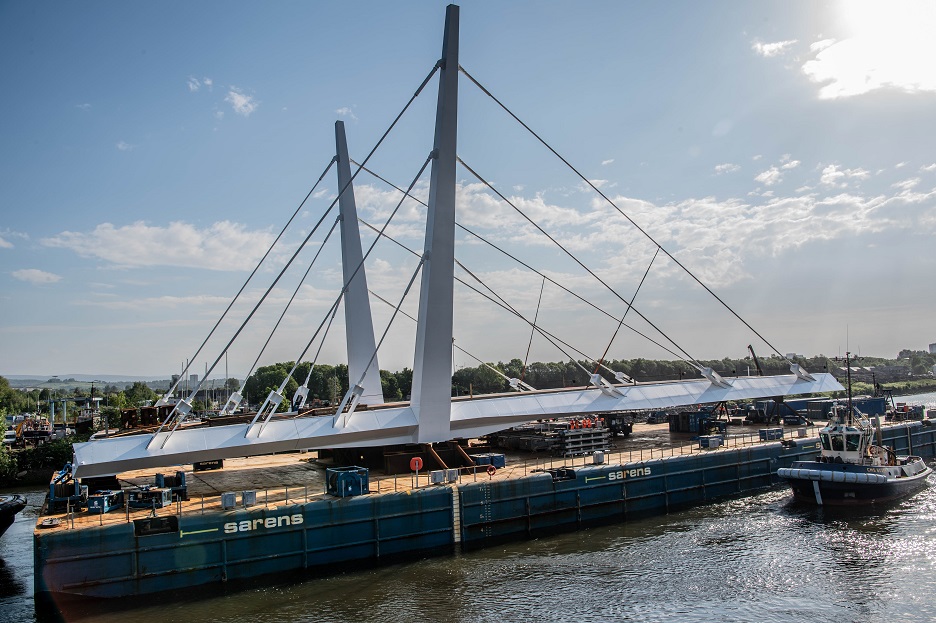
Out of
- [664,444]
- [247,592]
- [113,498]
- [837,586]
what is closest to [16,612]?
[113,498]

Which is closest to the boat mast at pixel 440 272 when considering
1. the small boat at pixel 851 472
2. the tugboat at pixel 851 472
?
the small boat at pixel 851 472

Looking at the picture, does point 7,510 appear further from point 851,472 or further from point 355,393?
point 851,472

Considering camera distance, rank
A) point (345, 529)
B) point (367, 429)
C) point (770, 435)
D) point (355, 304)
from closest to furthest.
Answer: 1. point (345, 529)
2. point (367, 429)
3. point (355, 304)
4. point (770, 435)

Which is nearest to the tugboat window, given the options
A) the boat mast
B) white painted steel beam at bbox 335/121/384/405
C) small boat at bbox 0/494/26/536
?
the boat mast

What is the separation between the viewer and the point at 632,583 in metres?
27.5

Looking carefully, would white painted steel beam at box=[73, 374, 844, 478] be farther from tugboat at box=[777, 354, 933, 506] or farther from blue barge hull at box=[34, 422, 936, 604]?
tugboat at box=[777, 354, 933, 506]

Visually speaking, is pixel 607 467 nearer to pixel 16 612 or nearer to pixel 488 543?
pixel 488 543

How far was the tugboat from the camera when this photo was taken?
1575 inches

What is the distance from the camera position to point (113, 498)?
101 feet

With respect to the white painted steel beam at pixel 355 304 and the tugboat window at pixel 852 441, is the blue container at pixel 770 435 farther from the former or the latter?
the white painted steel beam at pixel 355 304

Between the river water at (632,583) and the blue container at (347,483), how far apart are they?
152 inches

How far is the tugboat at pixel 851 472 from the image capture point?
4000 cm

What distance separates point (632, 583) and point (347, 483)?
14172mm

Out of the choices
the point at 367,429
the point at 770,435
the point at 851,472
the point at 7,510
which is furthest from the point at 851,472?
the point at 7,510
